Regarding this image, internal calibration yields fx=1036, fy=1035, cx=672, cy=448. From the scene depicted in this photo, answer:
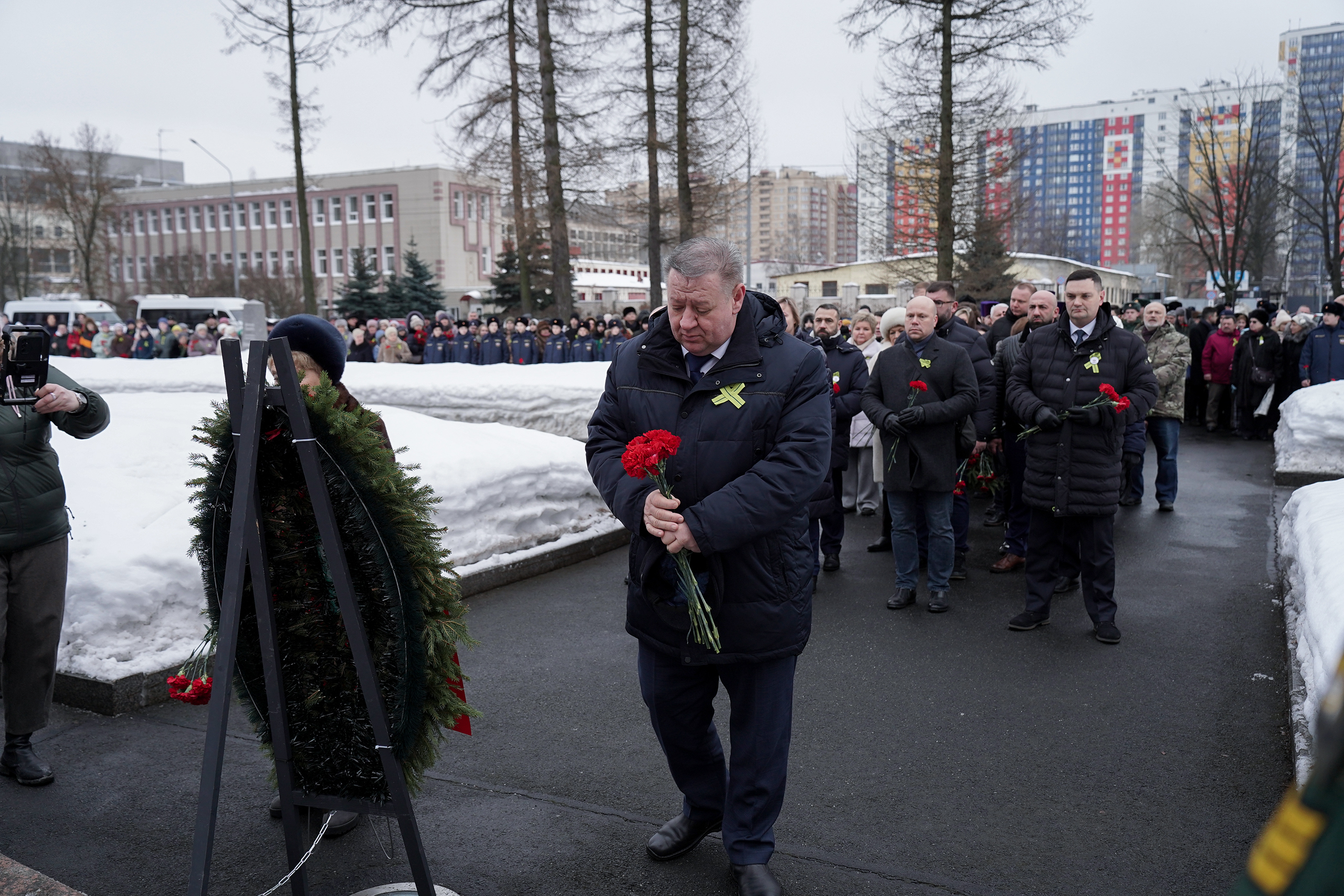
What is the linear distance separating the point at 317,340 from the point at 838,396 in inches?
191

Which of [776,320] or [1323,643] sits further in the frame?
[1323,643]

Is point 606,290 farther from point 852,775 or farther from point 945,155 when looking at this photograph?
point 852,775

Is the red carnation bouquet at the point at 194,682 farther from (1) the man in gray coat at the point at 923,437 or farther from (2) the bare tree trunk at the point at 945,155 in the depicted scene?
(2) the bare tree trunk at the point at 945,155

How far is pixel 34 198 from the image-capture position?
5150 centimetres

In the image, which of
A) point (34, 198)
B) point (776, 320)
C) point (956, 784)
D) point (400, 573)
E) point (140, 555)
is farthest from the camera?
point (34, 198)

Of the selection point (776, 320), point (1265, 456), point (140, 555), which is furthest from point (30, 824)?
point (1265, 456)

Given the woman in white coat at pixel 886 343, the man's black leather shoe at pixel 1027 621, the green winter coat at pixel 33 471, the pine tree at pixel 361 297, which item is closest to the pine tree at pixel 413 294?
the pine tree at pixel 361 297

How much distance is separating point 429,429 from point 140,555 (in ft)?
11.0

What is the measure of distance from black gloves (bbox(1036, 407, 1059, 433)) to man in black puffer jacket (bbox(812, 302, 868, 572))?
5.68 ft

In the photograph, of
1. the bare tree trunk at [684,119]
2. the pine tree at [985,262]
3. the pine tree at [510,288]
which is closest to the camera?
the pine tree at [985,262]

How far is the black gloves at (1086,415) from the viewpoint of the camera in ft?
20.2

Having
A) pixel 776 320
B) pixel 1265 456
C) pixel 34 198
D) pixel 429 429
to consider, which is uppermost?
pixel 34 198

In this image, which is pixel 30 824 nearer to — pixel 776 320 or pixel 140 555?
pixel 140 555

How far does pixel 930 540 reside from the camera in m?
7.12
